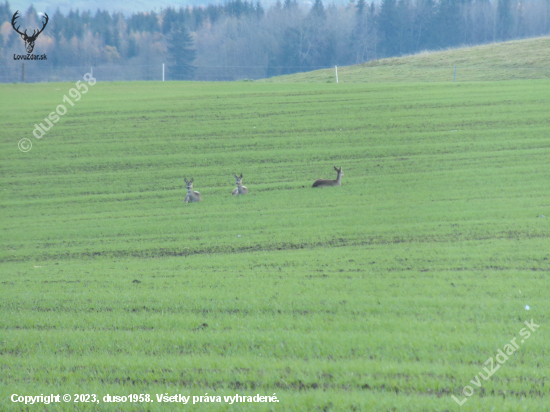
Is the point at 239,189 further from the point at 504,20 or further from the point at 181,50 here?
the point at 504,20

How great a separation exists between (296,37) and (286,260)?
10368 centimetres

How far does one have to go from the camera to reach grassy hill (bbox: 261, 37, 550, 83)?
1891 inches

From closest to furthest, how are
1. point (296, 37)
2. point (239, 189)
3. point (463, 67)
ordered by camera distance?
point (239, 189) < point (463, 67) < point (296, 37)

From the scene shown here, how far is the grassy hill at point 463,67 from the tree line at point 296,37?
41532mm

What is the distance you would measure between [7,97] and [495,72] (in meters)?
47.6

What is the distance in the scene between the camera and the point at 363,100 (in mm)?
37812

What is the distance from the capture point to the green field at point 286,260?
18.0 feet

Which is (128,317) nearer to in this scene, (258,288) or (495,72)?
(258,288)

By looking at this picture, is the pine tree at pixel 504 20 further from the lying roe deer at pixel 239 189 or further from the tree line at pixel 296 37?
the lying roe deer at pixel 239 189

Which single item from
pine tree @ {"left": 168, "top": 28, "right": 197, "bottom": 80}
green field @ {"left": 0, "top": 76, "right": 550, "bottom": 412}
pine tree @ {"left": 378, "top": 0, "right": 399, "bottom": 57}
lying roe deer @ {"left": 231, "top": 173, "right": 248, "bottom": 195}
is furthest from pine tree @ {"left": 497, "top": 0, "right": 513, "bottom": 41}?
lying roe deer @ {"left": 231, "top": 173, "right": 248, "bottom": 195}

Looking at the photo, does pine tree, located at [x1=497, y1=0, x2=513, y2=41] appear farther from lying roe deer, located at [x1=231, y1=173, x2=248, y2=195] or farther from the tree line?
lying roe deer, located at [x1=231, y1=173, x2=248, y2=195]

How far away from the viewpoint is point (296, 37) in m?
108

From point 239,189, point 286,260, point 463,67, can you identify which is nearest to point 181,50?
point 463,67

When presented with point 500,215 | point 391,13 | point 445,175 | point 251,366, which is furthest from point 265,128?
point 391,13
